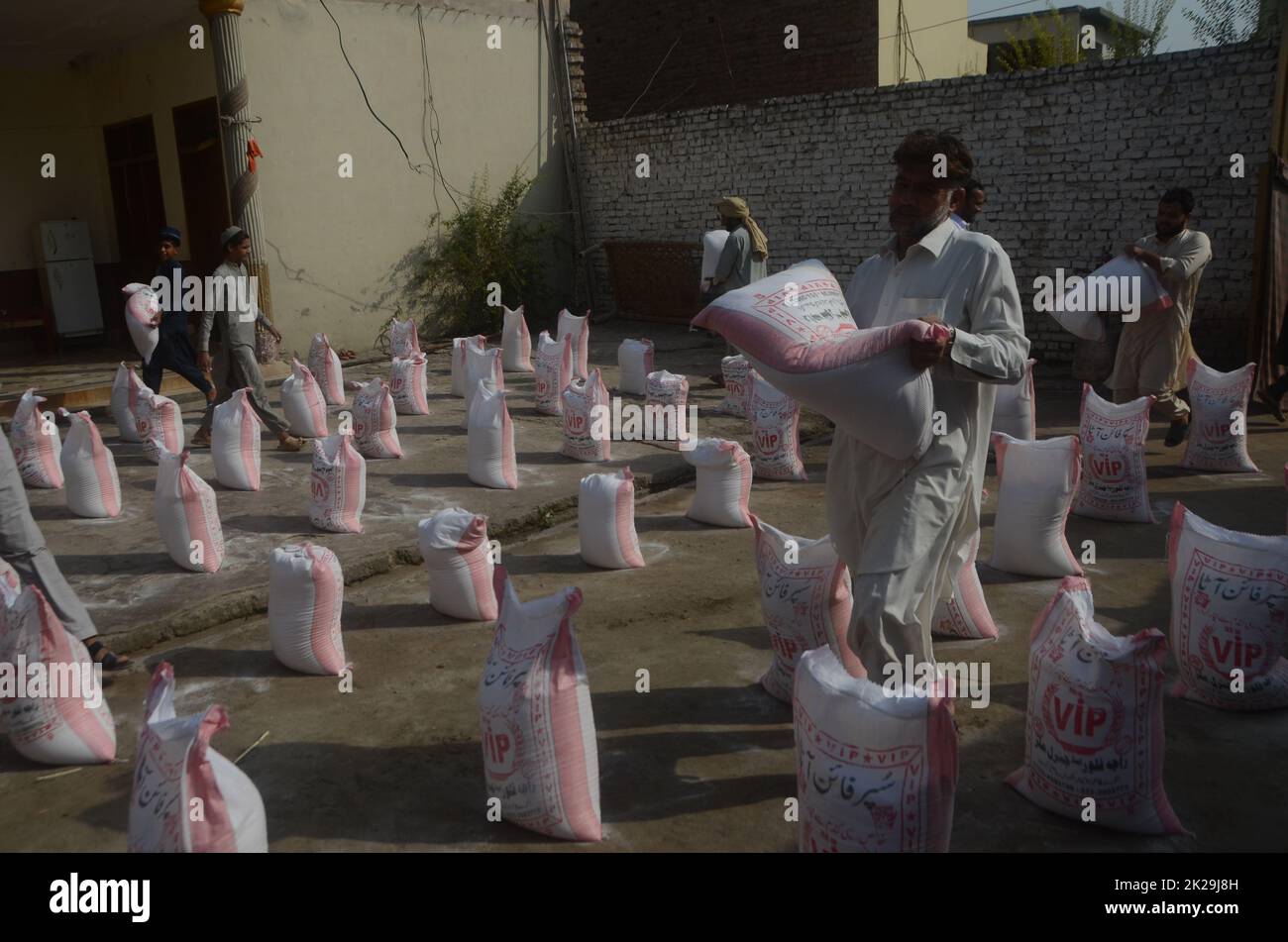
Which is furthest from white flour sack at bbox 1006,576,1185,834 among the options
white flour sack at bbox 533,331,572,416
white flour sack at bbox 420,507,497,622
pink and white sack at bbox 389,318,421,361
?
pink and white sack at bbox 389,318,421,361

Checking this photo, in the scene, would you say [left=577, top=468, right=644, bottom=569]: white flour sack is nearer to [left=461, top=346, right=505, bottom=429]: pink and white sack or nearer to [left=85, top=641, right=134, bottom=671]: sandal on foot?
[left=85, top=641, right=134, bottom=671]: sandal on foot

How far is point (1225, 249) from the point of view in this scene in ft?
31.6

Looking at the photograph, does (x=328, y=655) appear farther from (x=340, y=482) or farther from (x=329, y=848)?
(x=340, y=482)

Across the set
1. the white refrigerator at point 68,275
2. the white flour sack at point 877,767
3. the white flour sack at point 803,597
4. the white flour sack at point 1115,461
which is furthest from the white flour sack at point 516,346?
the white flour sack at point 877,767

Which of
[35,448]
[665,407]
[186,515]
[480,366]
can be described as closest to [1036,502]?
[665,407]

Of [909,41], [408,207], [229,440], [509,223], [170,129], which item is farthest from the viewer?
[909,41]

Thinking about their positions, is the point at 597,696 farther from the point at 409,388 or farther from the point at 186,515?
the point at 409,388

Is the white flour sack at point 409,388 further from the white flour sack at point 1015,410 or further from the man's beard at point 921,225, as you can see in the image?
the man's beard at point 921,225

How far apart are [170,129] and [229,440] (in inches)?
313

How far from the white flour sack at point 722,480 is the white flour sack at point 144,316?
442cm

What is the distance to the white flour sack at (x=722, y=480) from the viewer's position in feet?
19.5

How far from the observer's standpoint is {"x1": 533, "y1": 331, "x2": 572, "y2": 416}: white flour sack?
8.73m

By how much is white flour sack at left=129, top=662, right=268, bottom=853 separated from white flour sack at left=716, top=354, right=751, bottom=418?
632cm

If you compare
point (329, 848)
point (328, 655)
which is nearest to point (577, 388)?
point (328, 655)
